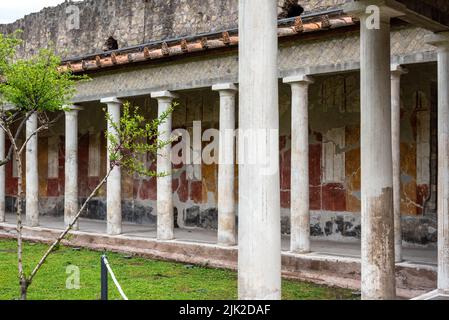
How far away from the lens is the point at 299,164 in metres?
10.7

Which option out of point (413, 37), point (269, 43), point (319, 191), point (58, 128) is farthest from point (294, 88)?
point (58, 128)

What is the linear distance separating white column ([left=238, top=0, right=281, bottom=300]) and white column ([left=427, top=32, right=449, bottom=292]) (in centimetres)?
327

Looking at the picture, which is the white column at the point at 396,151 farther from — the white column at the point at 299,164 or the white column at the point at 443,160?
the white column at the point at 443,160

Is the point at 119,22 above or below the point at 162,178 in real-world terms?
above

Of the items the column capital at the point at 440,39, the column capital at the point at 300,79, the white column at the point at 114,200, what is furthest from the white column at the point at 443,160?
the white column at the point at 114,200

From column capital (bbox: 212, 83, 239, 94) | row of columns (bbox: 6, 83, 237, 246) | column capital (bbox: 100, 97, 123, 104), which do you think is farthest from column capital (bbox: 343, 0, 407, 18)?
column capital (bbox: 100, 97, 123, 104)

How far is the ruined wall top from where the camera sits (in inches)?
579

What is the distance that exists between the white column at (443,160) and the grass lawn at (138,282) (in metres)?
1.73

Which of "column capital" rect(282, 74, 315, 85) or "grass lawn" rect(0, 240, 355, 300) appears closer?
"grass lawn" rect(0, 240, 355, 300)

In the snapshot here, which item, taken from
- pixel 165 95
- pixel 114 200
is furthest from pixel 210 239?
pixel 165 95

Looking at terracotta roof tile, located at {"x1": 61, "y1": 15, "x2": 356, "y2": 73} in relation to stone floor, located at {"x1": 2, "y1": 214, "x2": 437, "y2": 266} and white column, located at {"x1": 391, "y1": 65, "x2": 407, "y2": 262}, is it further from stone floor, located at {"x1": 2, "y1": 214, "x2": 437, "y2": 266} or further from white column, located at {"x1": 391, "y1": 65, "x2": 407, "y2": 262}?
stone floor, located at {"x1": 2, "y1": 214, "x2": 437, "y2": 266}

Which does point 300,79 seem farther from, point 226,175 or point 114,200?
point 114,200

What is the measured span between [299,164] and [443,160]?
3428 mm

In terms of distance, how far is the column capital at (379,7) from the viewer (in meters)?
6.19
